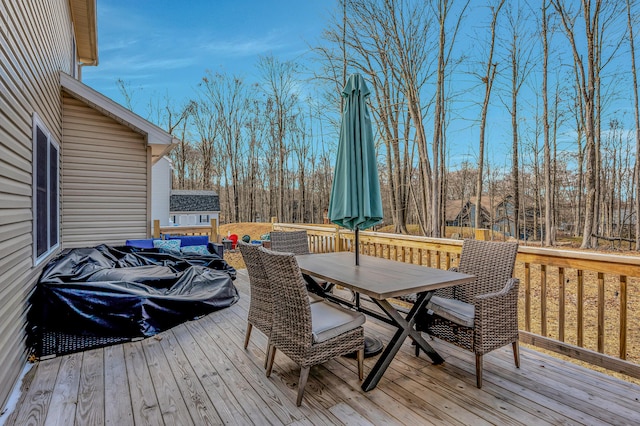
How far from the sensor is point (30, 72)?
9.65 ft

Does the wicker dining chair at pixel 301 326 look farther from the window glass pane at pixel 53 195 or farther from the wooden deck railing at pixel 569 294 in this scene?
the window glass pane at pixel 53 195

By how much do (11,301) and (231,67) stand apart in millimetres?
19263

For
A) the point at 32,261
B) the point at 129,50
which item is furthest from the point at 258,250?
the point at 129,50

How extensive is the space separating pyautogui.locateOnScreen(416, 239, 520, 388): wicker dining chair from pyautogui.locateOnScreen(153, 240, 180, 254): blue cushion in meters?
4.53

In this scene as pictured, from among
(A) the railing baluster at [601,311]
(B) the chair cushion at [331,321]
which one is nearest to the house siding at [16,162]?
(B) the chair cushion at [331,321]

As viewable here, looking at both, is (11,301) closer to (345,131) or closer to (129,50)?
(345,131)

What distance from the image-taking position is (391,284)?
2320 millimetres

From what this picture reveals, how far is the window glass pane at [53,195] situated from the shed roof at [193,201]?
11.6 metres

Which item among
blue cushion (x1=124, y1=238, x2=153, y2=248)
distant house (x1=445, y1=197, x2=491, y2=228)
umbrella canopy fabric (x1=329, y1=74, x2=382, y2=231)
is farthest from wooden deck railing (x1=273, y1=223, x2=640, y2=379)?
distant house (x1=445, y1=197, x2=491, y2=228)

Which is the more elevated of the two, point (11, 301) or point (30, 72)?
point (30, 72)

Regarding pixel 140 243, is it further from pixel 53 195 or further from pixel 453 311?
pixel 453 311

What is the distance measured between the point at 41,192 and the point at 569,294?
8971 mm

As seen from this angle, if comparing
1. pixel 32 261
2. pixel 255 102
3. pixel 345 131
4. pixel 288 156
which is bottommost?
pixel 32 261

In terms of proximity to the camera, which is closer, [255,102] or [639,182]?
[639,182]
